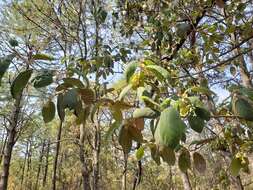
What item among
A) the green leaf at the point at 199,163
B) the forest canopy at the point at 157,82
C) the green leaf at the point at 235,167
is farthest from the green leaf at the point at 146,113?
the green leaf at the point at 235,167

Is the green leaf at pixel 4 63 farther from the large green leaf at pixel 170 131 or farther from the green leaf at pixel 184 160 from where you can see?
the green leaf at pixel 184 160

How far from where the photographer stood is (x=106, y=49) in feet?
6.58

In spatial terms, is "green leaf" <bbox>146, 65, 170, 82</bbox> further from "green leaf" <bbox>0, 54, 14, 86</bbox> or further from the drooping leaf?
"green leaf" <bbox>0, 54, 14, 86</bbox>

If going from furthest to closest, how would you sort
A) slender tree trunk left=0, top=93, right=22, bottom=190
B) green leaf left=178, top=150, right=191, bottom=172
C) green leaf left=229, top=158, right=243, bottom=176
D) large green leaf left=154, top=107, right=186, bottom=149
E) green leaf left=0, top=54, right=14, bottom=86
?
slender tree trunk left=0, top=93, right=22, bottom=190 < green leaf left=229, top=158, right=243, bottom=176 < green leaf left=178, top=150, right=191, bottom=172 < green leaf left=0, top=54, right=14, bottom=86 < large green leaf left=154, top=107, right=186, bottom=149

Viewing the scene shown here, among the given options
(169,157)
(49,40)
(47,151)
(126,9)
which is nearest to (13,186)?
(47,151)

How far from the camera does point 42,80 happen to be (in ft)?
2.37

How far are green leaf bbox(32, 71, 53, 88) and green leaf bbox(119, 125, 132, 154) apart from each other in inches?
7.7

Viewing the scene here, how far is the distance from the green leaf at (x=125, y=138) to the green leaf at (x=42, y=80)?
0.20 metres

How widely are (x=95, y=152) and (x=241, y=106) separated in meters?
5.05

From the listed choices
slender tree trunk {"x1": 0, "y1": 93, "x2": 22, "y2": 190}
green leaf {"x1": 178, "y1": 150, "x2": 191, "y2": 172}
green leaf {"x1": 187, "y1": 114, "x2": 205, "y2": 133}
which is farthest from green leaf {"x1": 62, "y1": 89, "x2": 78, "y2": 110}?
slender tree trunk {"x1": 0, "y1": 93, "x2": 22, "y2": 190}

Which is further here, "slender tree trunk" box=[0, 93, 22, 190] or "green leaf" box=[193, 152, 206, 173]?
"slender tree trunk" box=[0, 93, 22, 190]

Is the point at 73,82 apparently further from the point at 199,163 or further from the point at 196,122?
the point at 199,163

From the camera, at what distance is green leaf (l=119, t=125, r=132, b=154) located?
0.78 m

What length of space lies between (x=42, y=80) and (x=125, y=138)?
0.76ft
